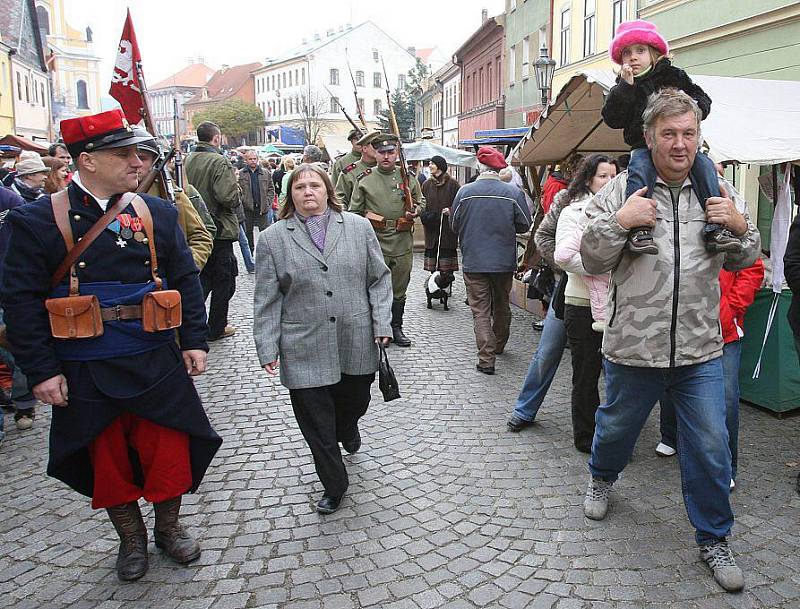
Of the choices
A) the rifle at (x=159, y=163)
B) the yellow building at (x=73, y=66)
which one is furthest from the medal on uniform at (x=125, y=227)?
the yellow building at (x=73, y=66)

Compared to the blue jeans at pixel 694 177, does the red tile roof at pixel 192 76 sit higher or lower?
higher

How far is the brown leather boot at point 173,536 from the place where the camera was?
3.52 m

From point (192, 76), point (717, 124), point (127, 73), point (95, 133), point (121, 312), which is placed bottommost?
point (121, 312)

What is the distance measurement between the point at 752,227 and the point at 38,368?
322 cm

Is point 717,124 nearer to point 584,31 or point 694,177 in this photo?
point 694,177

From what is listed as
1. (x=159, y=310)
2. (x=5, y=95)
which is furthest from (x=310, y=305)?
(x=5, y=95)

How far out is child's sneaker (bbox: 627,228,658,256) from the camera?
3115mm

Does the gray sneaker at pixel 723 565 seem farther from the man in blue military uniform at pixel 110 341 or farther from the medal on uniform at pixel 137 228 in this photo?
the medal on uniform at pixel 137 228

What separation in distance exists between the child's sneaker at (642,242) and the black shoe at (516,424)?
2415 mm

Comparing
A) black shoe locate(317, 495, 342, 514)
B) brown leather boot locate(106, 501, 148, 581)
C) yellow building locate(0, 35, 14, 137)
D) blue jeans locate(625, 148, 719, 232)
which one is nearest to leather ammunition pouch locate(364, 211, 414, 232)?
black shoe locate(317, 495, 342, 514)

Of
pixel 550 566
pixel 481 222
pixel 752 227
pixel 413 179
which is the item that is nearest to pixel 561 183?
pixel 481 222

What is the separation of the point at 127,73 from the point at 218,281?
3.16 m

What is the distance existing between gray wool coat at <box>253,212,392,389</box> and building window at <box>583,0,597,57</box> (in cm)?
1915

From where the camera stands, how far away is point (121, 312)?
10.7 ft
